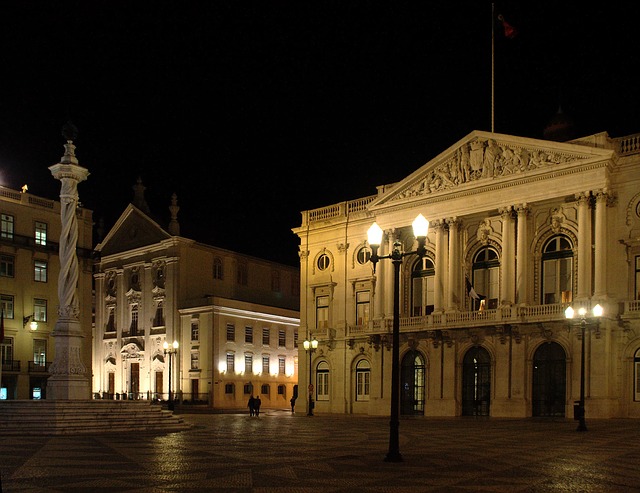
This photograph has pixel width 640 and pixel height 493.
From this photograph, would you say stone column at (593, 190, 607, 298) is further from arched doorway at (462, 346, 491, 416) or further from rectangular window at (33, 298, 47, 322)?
rectangular window at (33, 298, 47, 322)

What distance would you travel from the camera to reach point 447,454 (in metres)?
19.8

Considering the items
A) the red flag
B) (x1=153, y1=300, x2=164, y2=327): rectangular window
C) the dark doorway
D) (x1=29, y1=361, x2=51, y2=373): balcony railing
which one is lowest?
the dark doorway

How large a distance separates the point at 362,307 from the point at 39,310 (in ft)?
79.9

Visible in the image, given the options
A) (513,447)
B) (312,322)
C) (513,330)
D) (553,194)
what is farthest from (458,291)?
(513,447)

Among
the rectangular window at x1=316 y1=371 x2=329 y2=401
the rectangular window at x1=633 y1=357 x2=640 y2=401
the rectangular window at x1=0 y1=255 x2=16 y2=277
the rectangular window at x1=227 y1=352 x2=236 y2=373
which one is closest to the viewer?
the rectangular window at x1=633 y1=357 x2=640 y2=401

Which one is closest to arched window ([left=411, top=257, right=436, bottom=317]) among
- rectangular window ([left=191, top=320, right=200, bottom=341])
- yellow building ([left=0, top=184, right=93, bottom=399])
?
rectangular window ([left=191, top=320, right=200, bottom=341])

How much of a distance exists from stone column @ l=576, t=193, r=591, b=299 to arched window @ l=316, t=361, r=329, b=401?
2006 centimetres

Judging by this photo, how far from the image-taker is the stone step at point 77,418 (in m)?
26.6

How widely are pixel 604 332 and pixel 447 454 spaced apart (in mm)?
22204

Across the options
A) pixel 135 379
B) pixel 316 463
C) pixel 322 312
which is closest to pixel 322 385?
pixel 322 312

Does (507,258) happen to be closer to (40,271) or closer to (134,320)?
(40,271)

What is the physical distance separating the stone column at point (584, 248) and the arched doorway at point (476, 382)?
717 cm

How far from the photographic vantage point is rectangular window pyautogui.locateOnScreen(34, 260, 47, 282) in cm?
5672

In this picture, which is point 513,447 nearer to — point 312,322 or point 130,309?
point 312,322
